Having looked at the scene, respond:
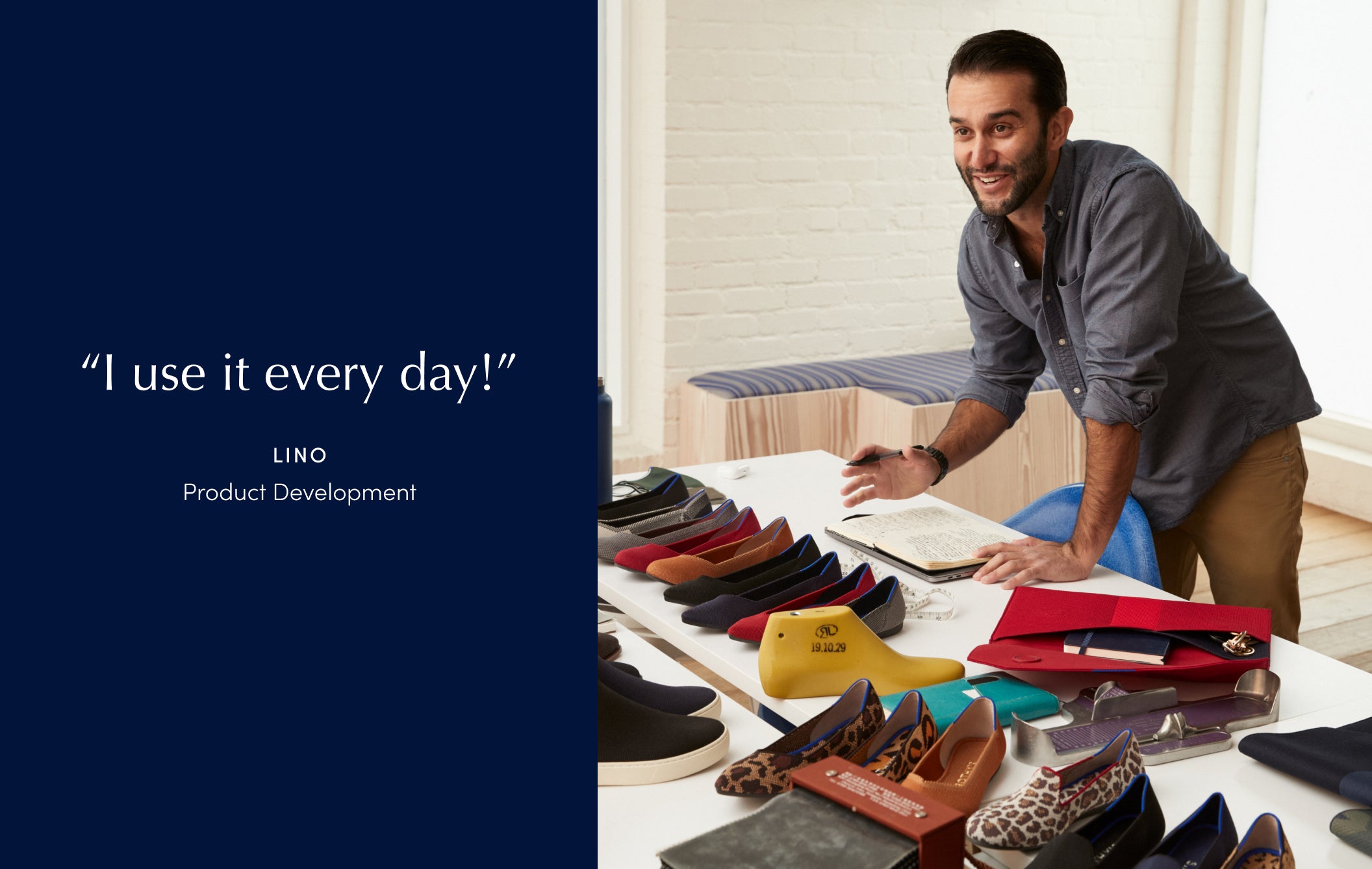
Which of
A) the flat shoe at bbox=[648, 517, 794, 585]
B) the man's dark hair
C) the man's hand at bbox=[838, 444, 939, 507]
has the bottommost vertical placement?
the flat shoe at bbox=[648, 517, 794, 585]

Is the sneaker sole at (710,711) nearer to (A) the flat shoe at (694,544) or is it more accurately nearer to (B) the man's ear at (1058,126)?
(A) the flat shoe at (694,544)

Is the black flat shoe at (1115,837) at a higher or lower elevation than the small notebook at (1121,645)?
lower

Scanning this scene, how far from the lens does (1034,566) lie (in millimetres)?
1690

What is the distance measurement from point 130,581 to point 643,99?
12.1ft

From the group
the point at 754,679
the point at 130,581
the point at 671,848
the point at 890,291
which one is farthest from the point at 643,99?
the point at 130,581

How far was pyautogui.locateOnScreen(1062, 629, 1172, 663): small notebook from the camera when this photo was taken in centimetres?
133

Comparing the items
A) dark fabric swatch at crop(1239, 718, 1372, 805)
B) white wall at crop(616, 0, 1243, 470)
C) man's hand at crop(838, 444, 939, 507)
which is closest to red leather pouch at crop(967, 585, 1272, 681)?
dark fabric swatch at crop(1239, 718, 1372, 805)

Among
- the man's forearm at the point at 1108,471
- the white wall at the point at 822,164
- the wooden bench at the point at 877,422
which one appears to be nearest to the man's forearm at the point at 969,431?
the man's forearm at the point at 1108,471

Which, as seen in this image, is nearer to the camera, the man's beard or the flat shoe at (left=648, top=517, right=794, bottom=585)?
the flat shoe at (left=648, top=517, right=794, bottom=585)

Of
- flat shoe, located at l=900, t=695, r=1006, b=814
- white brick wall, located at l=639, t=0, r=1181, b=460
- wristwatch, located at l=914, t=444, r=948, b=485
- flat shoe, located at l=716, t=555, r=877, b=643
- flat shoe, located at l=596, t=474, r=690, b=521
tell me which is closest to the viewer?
flat shoe, located at l=900, t=695, r=1006, b=814

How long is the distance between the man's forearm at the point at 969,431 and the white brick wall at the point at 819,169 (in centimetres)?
195

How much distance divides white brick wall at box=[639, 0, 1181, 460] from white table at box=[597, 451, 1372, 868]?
6.62 ft

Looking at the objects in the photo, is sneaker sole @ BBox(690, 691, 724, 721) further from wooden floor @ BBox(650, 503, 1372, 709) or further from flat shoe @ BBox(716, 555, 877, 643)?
wooden floor @ BBox(650, 503, 1372, 709)

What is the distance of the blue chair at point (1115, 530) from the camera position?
190cm
